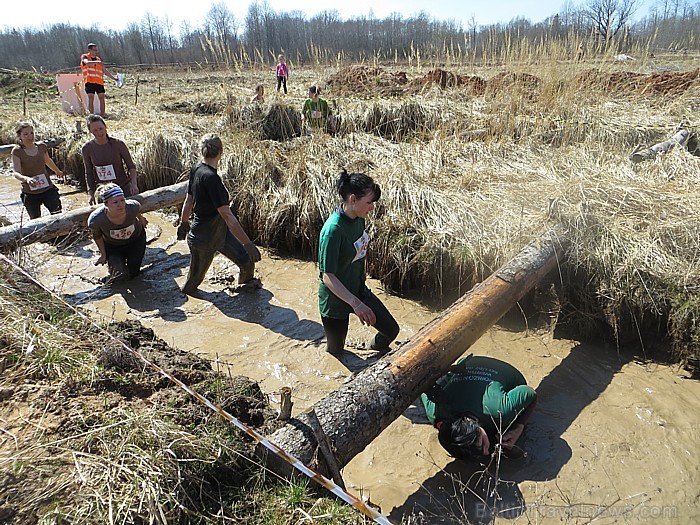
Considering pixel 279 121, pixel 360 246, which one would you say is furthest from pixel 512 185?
pixel 279 121

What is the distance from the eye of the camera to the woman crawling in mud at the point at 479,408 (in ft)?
8.35

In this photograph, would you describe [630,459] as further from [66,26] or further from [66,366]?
[66,26]

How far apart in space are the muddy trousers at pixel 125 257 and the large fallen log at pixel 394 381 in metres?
3.55

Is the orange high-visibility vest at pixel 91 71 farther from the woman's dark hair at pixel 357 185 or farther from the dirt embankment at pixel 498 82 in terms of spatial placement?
the woman's dark hair at pixel 357 185

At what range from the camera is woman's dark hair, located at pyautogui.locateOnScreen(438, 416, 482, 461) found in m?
2.51

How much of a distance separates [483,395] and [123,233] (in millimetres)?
3969

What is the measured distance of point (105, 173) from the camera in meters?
5.27

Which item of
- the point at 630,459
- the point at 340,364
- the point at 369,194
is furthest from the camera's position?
the point at 340,364

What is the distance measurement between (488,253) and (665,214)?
170 centimetres

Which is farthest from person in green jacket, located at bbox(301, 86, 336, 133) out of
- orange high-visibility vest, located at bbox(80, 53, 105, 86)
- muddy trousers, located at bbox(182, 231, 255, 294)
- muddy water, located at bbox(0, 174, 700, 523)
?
orange high-visibility vest, located at bbox(80, 53, 105, 86)

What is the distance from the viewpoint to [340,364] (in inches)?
150

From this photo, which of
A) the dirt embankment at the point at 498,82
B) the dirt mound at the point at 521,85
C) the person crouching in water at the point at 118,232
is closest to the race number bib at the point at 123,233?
the person crouching in water at the point at 118,232

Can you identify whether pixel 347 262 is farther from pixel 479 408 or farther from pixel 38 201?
pixel 38 201

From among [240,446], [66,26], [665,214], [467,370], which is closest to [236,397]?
[240,446]
